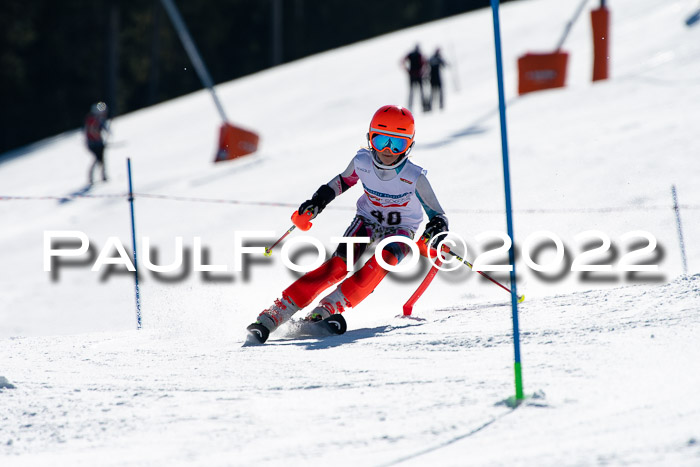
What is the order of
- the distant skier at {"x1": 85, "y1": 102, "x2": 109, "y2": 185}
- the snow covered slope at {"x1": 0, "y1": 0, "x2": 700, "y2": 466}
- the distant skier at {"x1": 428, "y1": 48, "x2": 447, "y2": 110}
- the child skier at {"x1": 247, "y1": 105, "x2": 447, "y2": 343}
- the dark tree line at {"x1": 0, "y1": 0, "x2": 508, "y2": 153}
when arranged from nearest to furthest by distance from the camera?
the snow covered slope at {"x1": 0, "y1": 0, "x2": 700, "y2": 466} → the child skier at {"x1": 247, "y1": 105, "x2": 447, "y2": 343} → the distant skier at {"x1": 85, "y1": 102, "x2": 109, "y2": 185} → the distant skier at {"x1": 428, "y1": 48, "x2": 447, "y2": 110} → the dark tree line at {"x1": 0, "y1": 0, "x2": 508, "y2": 153}

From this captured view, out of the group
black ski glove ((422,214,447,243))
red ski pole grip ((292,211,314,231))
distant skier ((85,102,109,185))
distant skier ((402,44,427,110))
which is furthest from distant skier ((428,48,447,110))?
black ski glove ((422,214,447,243))

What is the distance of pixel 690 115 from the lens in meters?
12.6

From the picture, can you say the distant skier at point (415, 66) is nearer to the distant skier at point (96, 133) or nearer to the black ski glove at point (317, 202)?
the distant skier at point (96, 133)

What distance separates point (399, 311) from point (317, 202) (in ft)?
7.39

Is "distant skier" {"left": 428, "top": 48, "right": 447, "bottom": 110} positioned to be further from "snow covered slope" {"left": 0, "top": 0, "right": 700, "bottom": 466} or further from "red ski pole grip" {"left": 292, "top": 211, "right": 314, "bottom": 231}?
"red ski pole grip" {"left": 292, "top": 211, "right": 314, "bottom": 231}

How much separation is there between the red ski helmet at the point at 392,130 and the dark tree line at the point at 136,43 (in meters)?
34.6

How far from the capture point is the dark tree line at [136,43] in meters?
41.7

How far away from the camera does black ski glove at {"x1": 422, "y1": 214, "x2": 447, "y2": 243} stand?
19.7 feet

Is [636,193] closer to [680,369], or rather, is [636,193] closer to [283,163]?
[680,369]

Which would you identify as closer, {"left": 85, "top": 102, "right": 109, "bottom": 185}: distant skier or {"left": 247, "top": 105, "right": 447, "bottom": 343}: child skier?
{"left": 247, "top": 105, "right": 447, "bottom": 343}: child skier

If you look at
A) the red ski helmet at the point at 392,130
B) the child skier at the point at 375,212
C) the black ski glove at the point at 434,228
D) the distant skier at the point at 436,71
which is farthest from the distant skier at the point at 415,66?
the black ski glove at the point at 434,228

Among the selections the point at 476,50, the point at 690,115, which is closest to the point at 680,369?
the point at 690,115

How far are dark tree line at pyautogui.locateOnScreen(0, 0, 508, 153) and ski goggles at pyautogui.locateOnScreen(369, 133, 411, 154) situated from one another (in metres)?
34.6

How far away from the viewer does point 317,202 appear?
634cm
